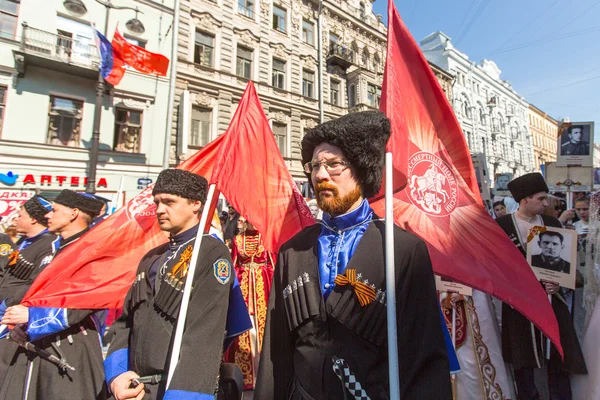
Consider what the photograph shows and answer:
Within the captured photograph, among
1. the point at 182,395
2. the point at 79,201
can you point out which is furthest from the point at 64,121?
the point at 182,395

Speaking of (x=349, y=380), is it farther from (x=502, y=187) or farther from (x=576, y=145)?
(x=502, y=187)

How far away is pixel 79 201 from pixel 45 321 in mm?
1211

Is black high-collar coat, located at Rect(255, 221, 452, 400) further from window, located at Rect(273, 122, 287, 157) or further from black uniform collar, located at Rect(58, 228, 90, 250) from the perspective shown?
window, located at Rect(273, 122, 287, 157)

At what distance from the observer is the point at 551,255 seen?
8.99 feet

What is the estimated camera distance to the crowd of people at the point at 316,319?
1.34m

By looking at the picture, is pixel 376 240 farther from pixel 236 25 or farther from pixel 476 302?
pixel 236 25

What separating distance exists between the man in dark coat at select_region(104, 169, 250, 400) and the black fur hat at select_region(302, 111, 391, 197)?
38.5 inches

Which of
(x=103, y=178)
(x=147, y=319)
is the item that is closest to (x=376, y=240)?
(x=147, y=319)

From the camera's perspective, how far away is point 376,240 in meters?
1.53

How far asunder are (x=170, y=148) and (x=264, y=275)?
11.7 metres

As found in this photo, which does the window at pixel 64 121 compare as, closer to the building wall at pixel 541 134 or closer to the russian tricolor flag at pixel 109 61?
the russian tricolor flag at pixel 109 61

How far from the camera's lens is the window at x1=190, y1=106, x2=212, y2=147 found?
15413 mm

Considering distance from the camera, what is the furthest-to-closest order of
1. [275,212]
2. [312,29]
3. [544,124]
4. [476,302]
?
[544,124] → [312,29] → [476,302] → [275,212]

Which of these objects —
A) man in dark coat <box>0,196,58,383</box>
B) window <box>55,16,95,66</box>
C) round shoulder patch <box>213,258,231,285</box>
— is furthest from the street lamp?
round shoulder patch <box>213,258,231,285</box>
